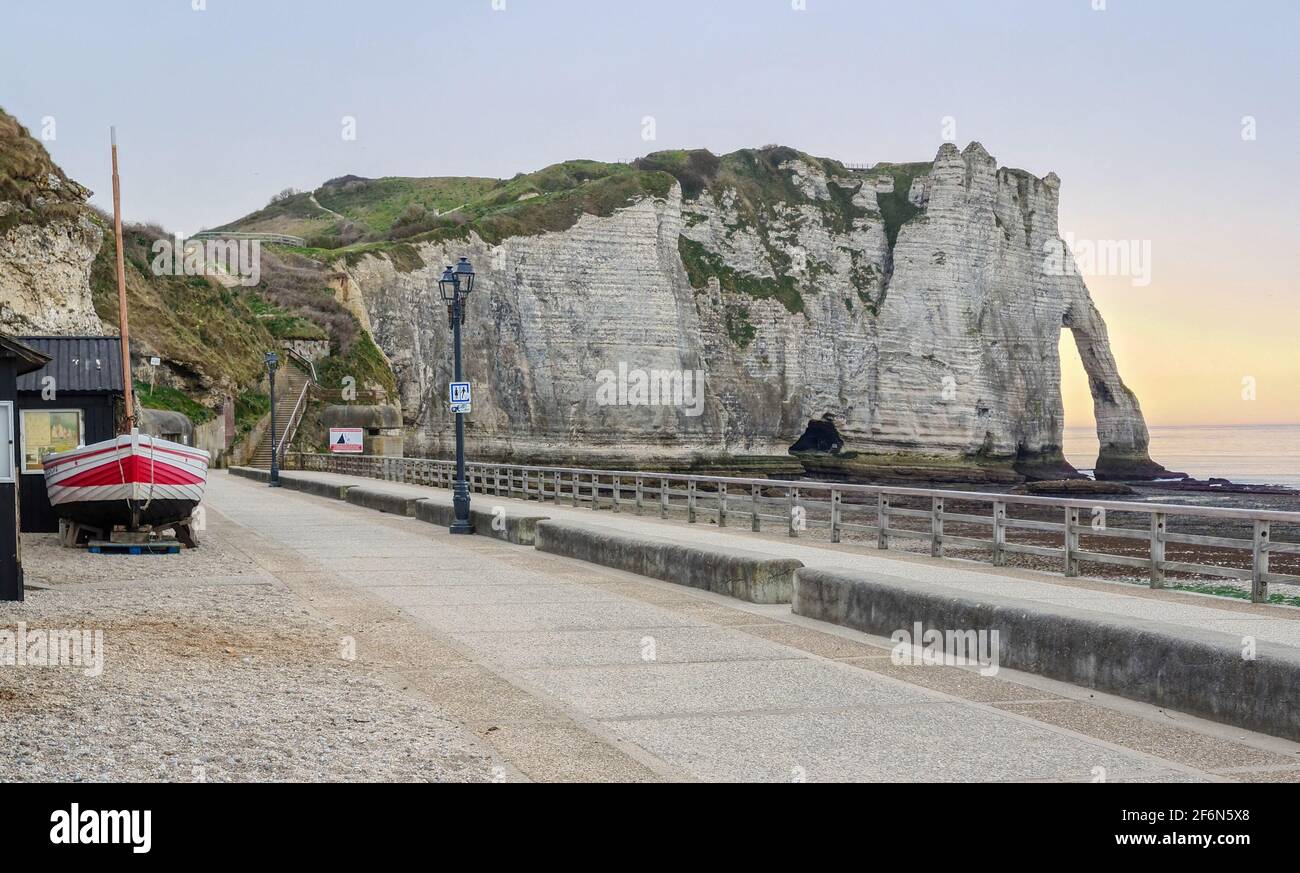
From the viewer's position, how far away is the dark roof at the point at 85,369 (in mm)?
22391

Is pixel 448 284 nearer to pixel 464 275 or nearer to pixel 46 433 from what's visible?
pixel 464 275

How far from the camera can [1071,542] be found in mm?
15820

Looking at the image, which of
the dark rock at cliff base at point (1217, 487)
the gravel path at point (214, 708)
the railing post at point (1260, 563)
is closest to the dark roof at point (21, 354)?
the gravel path at point (214, 708)

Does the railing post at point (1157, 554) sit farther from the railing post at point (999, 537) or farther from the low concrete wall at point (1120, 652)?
the low concrete wall at point (1120, 652)

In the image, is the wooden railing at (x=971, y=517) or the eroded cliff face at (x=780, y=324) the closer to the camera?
the wooden railing at (x=971, y=517)

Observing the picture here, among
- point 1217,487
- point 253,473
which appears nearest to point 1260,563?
point 253,473

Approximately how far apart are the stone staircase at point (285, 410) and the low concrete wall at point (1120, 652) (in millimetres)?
64120

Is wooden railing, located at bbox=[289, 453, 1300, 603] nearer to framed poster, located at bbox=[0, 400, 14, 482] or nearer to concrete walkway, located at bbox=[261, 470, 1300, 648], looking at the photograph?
concrete walkway, located at bbox=[261, 470, 1300, 648]

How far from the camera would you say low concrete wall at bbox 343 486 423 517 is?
30.5 m

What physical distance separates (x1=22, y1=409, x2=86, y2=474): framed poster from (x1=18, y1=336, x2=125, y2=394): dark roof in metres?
0.57

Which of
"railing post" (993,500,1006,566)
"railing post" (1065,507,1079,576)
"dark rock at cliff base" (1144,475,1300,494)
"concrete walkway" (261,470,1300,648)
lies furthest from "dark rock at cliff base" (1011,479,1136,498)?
"railing post" (1065,507,1079,576)

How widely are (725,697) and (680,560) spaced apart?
24.0 ft
